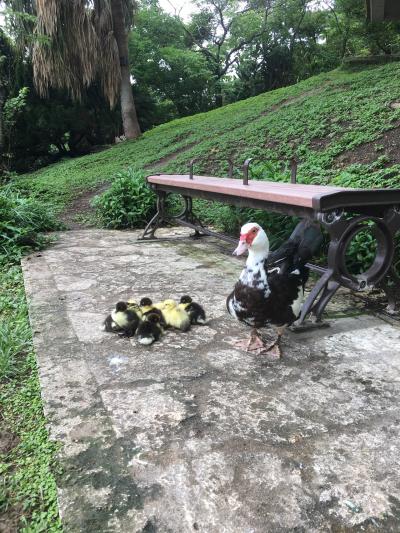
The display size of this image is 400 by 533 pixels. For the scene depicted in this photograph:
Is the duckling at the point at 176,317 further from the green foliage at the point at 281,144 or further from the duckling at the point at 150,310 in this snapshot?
the green foliage at the point at 281,144

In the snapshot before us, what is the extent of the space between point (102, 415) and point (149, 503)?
1.94ft

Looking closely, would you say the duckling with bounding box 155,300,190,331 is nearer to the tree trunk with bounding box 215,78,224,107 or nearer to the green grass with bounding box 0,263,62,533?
the green grass with bounding box 0,263,62,533

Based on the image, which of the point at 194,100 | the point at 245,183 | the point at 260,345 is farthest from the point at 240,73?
the point at 260,345

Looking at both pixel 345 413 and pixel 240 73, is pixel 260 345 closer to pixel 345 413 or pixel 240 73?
pixel 345 413

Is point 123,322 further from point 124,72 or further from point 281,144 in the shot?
point 124,72

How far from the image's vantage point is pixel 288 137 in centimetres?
870

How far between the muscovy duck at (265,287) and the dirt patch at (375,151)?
3872 millimetres

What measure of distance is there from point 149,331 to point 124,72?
13.2 meters

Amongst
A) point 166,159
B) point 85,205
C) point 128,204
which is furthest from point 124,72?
point 128,204

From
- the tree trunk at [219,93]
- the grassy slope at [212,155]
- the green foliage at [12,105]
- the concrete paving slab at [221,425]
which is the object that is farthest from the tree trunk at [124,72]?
the concrete paving slab at [221,425]

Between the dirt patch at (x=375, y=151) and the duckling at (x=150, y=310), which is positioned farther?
the dirt patch at (x=375, y=151)

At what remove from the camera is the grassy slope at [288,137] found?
22.3 feet

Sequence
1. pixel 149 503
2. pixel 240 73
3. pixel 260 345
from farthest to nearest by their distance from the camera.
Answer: pixel 240 73, pixel 260 345, pixel 149 503

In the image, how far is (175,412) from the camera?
7.08 feet
